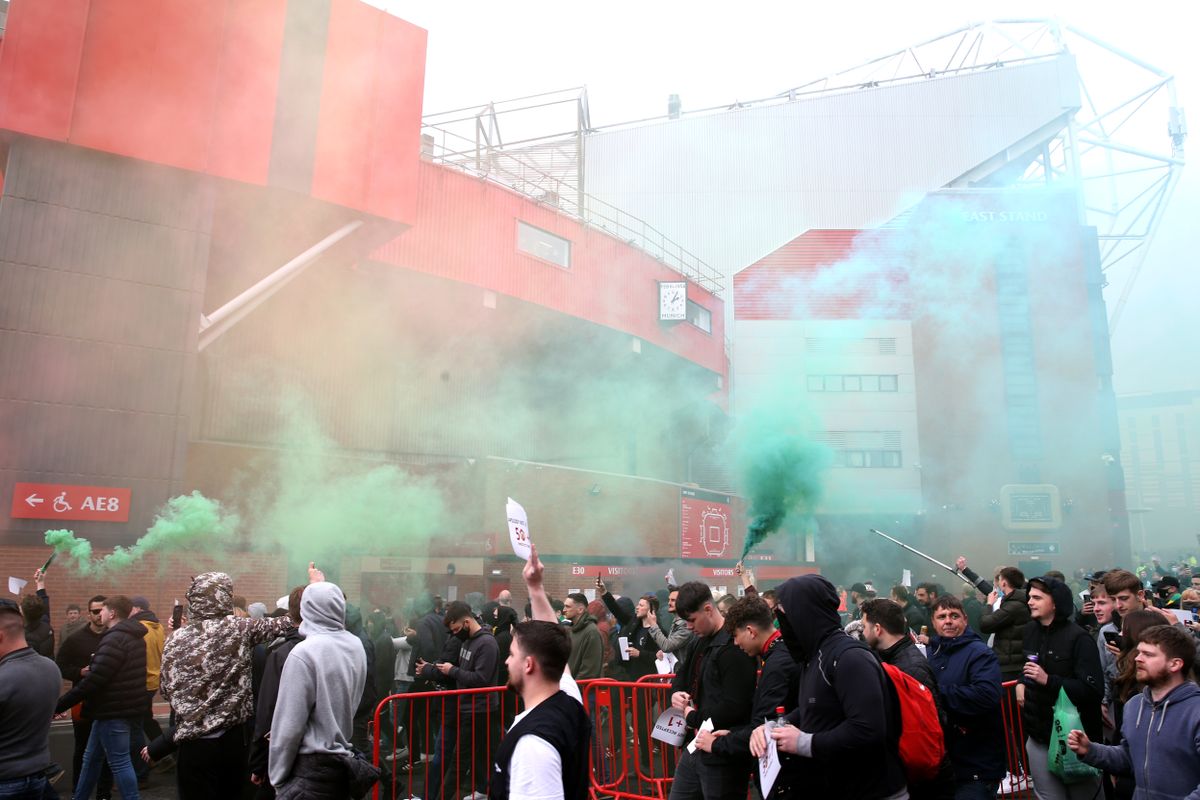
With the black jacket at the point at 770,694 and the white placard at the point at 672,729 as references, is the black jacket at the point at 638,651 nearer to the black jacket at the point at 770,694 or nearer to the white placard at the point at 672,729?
the white placard at the point at 672,729

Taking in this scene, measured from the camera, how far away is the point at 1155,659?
3.31 metres

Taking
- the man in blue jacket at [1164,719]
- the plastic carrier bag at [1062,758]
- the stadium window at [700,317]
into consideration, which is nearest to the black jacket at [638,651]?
the plastic carrier bag at [1062,758]

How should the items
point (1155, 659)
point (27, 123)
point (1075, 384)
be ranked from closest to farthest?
point (1155, 659) → point (27, 123) → point (1075, 384)

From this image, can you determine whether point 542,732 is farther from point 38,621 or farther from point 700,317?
point 700,317

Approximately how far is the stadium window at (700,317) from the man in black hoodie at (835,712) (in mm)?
22986

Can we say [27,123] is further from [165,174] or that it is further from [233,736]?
[233,736]

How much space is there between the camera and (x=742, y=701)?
4.11 meters

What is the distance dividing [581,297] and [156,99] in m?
11.1

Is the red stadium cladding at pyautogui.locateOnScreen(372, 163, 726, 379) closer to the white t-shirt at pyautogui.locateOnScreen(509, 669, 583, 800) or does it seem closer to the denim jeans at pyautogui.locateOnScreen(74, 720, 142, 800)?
the denim jeans at pyautogui.locateOnScreen(74, 720, 142, 800)

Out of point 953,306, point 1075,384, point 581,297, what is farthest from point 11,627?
point 1075,384

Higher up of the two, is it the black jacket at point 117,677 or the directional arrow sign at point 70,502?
the directional arrow sign at point 70,502

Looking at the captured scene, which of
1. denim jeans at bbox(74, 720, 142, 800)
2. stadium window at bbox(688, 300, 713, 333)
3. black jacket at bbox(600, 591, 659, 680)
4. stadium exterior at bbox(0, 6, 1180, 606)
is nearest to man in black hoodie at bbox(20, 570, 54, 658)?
denim jeans at bbox(74, 720, 142, 800)

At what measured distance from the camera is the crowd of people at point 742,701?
9.54 feet

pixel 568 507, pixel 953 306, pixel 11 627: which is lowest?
pixel 11 627
